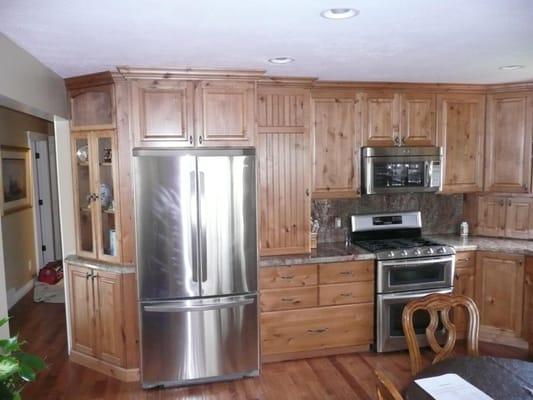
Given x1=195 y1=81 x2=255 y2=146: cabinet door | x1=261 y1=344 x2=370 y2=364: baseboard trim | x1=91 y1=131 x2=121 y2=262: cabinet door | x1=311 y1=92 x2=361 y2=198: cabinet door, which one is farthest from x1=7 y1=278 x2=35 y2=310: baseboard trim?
x1=311 y1=92 x2=361 y2=198: cabinet door

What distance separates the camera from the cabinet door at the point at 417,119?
12.8 feet

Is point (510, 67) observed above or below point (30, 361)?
above

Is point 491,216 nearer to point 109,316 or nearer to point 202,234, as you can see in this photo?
point 202,234

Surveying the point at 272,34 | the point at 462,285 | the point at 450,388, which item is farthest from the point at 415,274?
the point at 272,34

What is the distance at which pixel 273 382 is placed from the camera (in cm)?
329

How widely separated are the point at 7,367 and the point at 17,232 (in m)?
4.38

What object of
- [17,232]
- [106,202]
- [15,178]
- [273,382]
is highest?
[15,178]

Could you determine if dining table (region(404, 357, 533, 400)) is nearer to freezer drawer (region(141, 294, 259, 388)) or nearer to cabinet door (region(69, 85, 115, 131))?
freezer drawer (region(141, 294, 259, 388))

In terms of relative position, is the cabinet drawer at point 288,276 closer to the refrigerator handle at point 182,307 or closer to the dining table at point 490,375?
the refrigerator handle at point 182,307

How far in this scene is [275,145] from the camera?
351 centimetres

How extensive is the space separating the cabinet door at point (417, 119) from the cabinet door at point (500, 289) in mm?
1168

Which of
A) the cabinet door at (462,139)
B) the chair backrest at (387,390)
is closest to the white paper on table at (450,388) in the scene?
the chair backrest at (387,390)

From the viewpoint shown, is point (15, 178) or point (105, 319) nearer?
point (105, 319)

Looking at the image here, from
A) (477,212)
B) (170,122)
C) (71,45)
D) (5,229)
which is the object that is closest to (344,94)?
(170,122)
